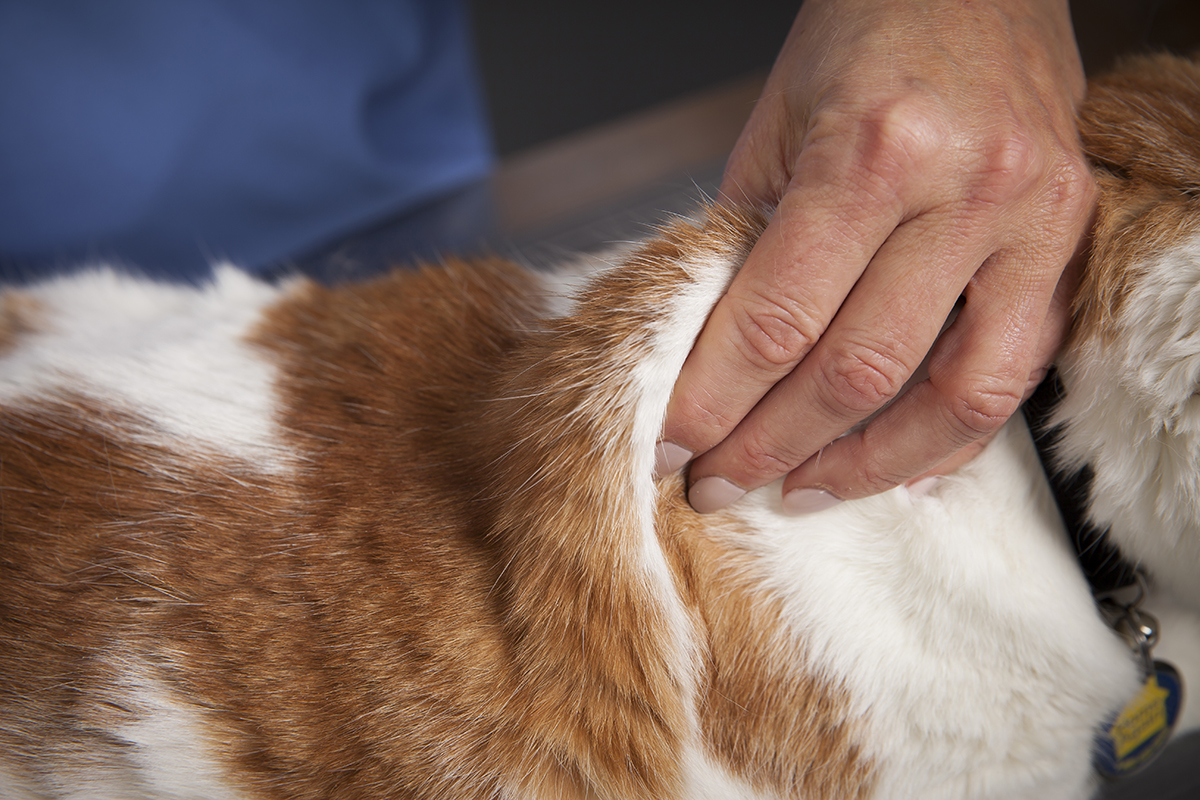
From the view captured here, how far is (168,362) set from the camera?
67cm

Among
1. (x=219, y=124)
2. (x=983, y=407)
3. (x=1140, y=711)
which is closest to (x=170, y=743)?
(x=983, y=407)

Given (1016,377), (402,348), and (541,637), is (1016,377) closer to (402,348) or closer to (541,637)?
(541,637)

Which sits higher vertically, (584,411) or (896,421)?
(584,411)

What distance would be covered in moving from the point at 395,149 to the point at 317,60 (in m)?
0.19

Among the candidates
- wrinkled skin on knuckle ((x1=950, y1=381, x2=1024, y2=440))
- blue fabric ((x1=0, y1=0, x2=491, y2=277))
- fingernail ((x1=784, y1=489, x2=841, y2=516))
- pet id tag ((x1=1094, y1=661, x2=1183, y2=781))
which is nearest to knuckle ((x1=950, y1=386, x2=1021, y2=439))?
wrinkled skin on knuckle ((x1=950, y1=381, x2=1024, y2=440))

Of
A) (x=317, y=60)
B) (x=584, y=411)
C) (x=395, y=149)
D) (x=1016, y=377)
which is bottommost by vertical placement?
(x=1016, y=377)

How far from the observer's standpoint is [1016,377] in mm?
533

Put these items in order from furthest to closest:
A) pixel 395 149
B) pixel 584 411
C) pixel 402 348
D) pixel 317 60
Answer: pixel 395 149
pixel 317 60
pixel 402 348
pixel 584 411

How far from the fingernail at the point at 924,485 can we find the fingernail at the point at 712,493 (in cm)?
14

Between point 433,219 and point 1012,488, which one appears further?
point 433,219

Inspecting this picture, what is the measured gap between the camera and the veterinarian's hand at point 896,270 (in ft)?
1.68

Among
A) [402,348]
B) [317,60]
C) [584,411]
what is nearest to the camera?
[584,411]

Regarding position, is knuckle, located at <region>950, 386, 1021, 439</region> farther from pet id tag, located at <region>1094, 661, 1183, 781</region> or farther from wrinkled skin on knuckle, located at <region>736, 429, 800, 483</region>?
pet id tag, located at <region>1094, 661, 1183, 781</region>

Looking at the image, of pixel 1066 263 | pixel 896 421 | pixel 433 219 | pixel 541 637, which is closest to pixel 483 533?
pixel 541 637
